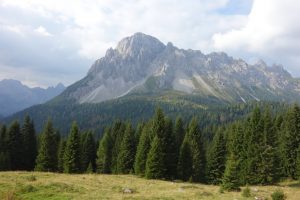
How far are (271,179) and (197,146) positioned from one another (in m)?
19.1

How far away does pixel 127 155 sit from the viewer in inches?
3054

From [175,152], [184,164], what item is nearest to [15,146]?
[175,152]

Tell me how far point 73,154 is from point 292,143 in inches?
1698

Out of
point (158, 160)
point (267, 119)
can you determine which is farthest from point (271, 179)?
point (158, 160)

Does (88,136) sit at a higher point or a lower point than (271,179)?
higher

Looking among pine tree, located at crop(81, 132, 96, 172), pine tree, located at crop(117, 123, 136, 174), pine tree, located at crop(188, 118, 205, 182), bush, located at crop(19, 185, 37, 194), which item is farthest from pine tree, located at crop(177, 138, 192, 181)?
bush, located at crop(19, 185, 37, 194)

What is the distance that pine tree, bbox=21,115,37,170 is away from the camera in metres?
83.2

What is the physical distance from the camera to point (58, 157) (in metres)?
81.4

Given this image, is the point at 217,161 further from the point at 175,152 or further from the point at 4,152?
the point at 4,152

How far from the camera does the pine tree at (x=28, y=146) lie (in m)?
83.2

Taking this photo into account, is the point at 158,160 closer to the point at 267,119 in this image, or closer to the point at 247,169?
the point at 247,169

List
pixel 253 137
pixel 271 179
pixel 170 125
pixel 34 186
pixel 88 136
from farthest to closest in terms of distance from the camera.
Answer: pixel 88 136
pixel 170 125
pixel 253 137
pixel 271 179
pixel 34 186

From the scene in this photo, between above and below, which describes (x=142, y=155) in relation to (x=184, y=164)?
above

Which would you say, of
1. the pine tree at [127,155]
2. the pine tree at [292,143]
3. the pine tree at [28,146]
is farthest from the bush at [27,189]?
the pine tree at [28,146]
